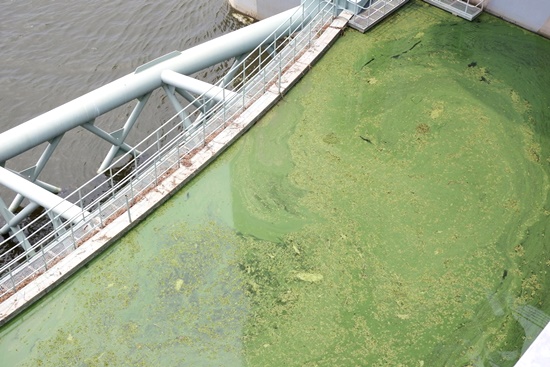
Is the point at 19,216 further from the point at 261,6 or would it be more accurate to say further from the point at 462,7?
the point at 462,7

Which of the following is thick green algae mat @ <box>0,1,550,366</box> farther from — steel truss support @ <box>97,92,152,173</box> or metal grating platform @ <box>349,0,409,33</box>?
steel truss support @ <box>97,92,152,173</box>

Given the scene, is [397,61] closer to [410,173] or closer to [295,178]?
[410,173]

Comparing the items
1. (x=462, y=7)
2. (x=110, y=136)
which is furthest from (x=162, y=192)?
(x=462, y=7)

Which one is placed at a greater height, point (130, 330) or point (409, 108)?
point (409, 108)

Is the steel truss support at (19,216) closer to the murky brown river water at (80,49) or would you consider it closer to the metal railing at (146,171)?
the metal railing at (146,171)

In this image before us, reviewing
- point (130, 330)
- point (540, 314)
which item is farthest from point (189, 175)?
Answer: point (540, 314)

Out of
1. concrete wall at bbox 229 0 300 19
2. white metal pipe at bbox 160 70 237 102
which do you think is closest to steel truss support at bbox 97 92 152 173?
white metal pipe at bbox 160 70 237 102
